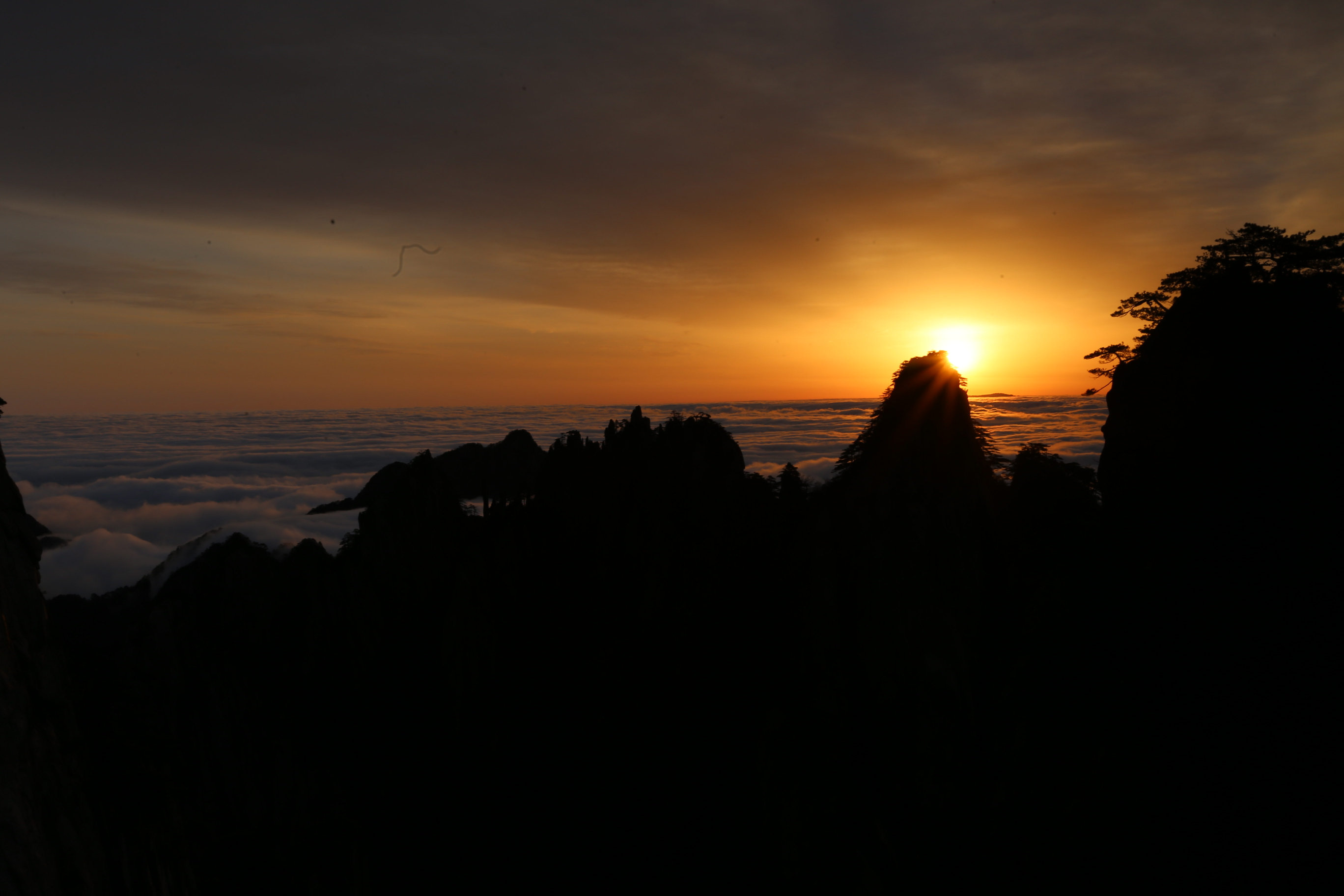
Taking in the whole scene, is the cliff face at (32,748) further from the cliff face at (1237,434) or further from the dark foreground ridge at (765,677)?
the cliff face at (1237,434)

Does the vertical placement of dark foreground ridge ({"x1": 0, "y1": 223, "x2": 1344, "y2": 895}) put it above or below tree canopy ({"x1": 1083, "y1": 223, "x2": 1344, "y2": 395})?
below

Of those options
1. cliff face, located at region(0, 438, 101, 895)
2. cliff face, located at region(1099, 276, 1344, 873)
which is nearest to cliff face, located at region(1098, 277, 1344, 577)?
cliff face, located at region(1099, 276, 1344, 873)

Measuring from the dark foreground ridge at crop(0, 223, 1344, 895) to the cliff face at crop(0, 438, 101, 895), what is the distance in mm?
81

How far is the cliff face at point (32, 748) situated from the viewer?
1005 centimetres

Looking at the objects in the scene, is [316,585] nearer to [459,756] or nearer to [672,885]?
[459,756]

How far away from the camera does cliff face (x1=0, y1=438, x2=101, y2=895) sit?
10.0 m

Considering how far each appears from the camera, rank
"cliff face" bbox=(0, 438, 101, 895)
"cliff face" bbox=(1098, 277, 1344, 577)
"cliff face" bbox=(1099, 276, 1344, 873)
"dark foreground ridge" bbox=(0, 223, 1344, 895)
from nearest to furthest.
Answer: "cliff face" bbox=(0, 438, 101, 895) < "cliff face" bbox=(1099, 276, 1344, 873) < "dark foreground ridge" bbox=(0, 223, 1344, 895) < "cliff face" bbox=(1098, 277, 1344, 577)

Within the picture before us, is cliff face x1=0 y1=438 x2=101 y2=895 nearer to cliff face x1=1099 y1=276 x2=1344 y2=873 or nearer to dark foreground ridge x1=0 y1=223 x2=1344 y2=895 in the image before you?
dark foreground ridge x1=0 y1=223 x2=1344 y2=895

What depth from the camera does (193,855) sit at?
1639cm

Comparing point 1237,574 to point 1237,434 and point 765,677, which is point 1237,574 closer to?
point 1237,434

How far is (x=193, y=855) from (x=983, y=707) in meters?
19.9

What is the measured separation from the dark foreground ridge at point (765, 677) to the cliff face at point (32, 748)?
8cm

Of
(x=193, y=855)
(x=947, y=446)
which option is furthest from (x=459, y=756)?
(x=947, y=446)

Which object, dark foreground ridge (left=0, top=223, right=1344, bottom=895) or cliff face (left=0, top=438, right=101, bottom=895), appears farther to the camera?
dark foreground ridge (left=0, top=223, right=1344, bottom=895)
